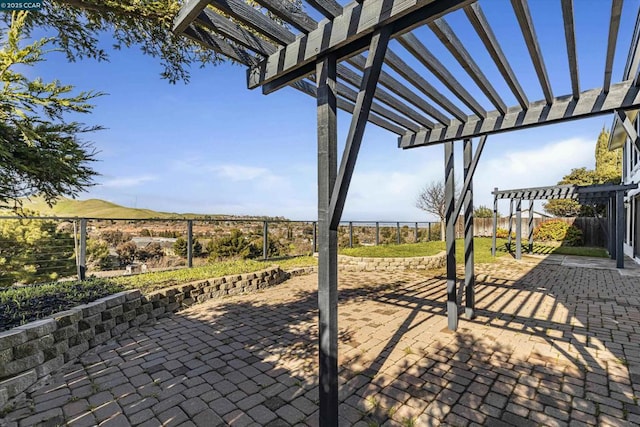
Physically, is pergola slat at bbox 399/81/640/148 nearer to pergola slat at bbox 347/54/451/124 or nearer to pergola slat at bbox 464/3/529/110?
pergola slat at bbox 347/54/451/124

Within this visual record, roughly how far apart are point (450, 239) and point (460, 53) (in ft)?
7.15

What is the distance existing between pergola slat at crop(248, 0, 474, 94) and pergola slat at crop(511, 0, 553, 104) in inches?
14.7

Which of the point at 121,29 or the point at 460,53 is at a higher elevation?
the point at 121,29

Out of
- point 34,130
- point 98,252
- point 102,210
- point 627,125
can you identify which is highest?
point 34,130

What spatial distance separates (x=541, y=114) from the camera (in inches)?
118

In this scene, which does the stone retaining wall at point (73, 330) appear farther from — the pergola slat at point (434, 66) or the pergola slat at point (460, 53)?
the pergola slat at point (460, 53)

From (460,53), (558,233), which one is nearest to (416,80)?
(460,53)

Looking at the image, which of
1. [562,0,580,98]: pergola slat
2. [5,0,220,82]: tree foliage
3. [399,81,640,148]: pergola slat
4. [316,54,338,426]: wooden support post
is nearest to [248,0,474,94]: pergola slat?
[316,54,338,426]: wooden support post

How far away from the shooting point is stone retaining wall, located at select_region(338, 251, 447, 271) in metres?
8.24

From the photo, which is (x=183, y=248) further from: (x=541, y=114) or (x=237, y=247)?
(x=541, y=114)

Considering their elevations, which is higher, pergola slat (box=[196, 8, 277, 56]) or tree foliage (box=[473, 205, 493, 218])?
pergola slat (box=[196, 8, 277, 56])

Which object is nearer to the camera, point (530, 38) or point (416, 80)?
point (530, 38)

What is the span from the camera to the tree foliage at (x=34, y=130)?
3066mm

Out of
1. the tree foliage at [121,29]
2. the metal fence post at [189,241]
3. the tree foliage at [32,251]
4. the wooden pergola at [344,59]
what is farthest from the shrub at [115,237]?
the wooden pergola at [344,59]
